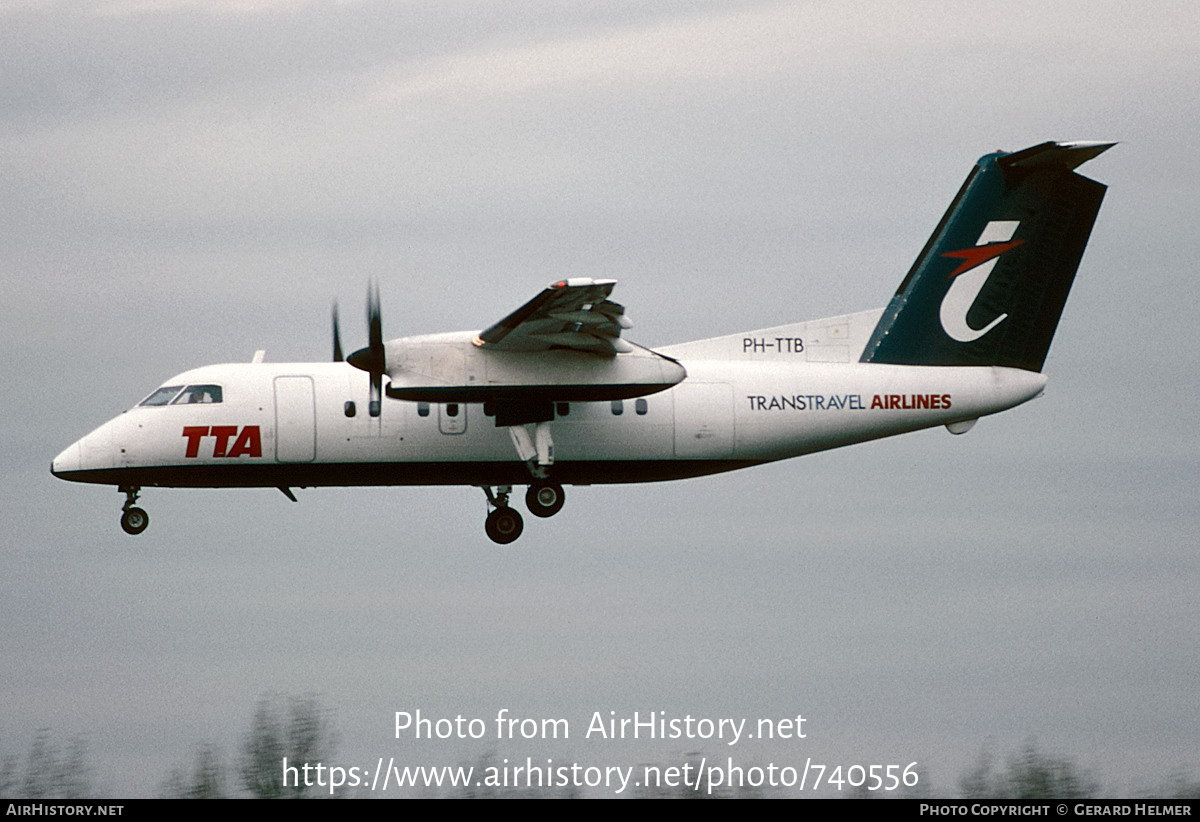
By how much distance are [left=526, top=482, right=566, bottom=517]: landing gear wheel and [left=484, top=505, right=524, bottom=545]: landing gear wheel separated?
17.6 inches

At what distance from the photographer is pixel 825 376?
26625 millimetres

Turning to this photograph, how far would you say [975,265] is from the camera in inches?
1092

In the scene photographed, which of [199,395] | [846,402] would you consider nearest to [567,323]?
[846,402]

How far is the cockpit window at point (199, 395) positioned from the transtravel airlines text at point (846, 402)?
8.26 m

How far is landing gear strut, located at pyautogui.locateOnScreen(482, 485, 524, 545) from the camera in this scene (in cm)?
2709

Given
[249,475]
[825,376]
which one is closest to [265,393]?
[249,475]

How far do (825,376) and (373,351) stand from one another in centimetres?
721

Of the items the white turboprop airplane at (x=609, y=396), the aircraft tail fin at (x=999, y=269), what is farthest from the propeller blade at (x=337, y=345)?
the aircraft tail fin at (x=999, y=269)

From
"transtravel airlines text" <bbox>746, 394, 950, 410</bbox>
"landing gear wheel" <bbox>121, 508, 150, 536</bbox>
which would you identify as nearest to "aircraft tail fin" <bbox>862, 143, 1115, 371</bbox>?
"transtravel airlines text" <bbox>746, 394, 950, 410</bbox>

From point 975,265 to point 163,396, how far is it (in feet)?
43.6

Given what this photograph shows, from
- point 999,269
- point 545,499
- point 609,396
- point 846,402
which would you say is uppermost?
point 999,269

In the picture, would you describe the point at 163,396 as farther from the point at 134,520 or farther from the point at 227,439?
the point at 134,520
